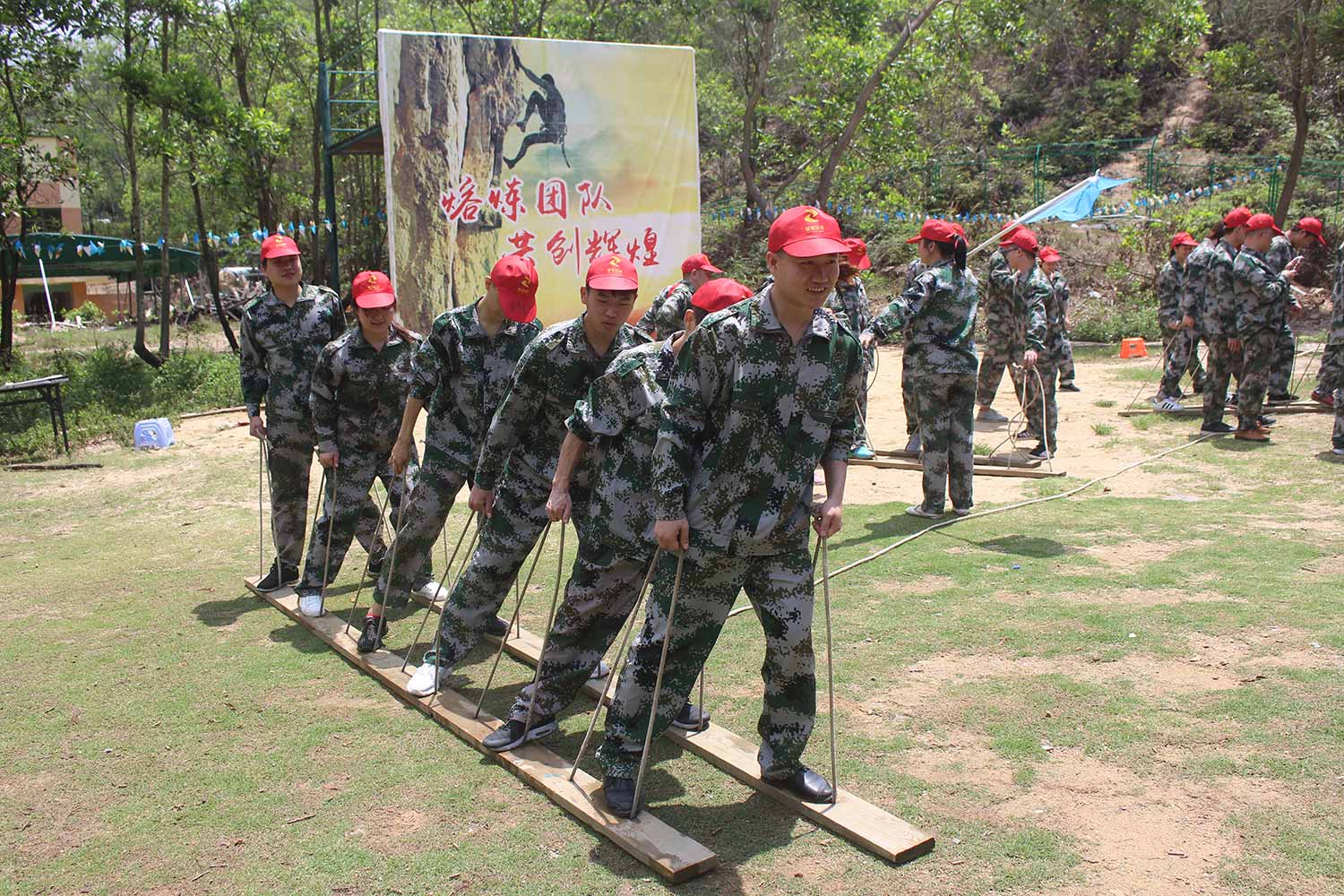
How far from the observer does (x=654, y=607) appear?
3945mm

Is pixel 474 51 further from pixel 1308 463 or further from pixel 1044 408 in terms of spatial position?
pixel 1308 463

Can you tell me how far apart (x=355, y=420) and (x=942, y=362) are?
405 centimetres

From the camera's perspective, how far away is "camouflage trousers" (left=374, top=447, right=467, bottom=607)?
18.5 feet

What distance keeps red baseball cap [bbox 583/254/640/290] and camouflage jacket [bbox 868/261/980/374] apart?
12.4ft

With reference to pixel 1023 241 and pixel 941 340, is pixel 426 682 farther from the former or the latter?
pixel 1023 241

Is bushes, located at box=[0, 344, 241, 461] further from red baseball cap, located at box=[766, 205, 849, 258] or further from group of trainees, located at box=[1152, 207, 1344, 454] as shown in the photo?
group of trainees, located at box=[1152, 207, 1344, 454]

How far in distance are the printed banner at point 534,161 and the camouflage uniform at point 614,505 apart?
942 cm

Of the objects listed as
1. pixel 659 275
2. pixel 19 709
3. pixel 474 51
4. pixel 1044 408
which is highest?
pixel 474 51

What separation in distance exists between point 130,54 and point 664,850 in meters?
15.4

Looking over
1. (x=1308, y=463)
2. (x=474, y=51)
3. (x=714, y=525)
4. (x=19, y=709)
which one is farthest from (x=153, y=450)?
(x=1308, y=463)

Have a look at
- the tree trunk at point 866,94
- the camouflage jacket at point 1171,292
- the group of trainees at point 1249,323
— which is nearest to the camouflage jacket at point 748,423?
the group of trainees at point 1249,323

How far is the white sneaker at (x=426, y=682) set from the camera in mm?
5180

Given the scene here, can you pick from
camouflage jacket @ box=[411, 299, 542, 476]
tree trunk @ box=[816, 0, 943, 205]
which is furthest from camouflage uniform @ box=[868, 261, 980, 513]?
tree trunk @ box=[816, 0, 943, 205]

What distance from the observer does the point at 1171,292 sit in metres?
13.3
